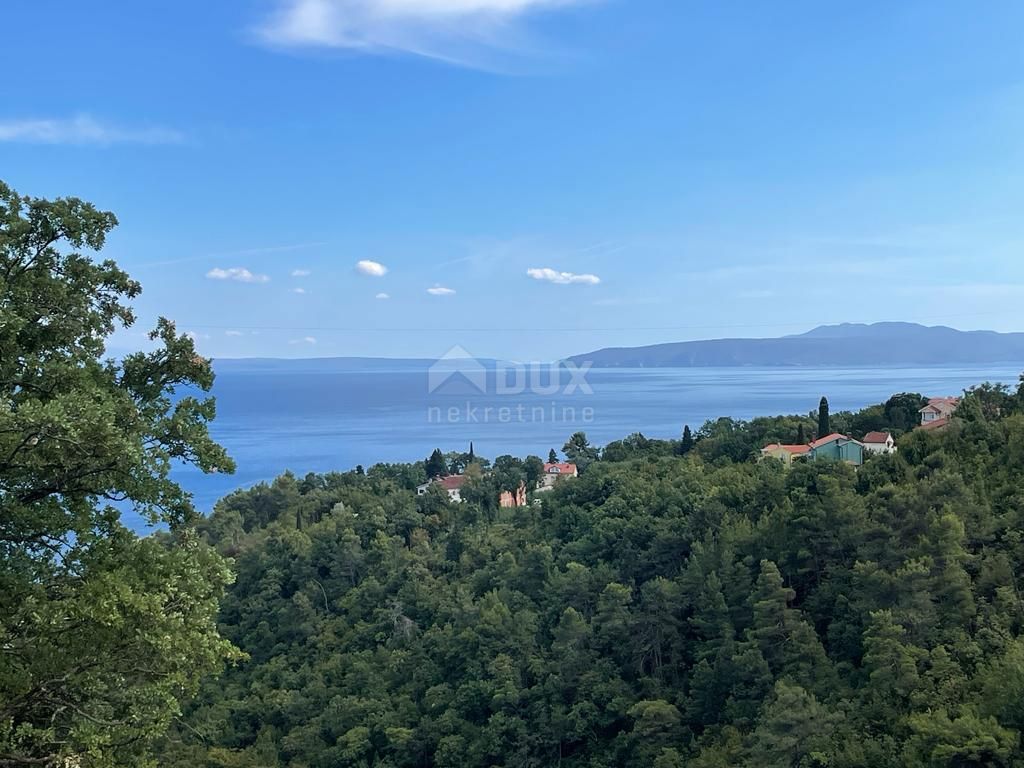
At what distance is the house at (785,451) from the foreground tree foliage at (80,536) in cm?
2295

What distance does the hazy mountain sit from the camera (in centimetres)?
14312

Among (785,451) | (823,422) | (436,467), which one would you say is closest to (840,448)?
(785,451)

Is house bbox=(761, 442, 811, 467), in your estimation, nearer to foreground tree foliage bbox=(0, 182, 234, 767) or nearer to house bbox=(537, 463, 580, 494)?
house bbox=(537, 463, 580, 494)

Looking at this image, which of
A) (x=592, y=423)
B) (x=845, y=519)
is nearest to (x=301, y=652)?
(x=845, y=519)

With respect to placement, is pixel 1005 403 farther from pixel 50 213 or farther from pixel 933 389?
pixel 933 389

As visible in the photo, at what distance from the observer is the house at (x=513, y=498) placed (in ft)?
104

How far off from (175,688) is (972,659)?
483 inches

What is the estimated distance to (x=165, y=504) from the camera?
183 inches

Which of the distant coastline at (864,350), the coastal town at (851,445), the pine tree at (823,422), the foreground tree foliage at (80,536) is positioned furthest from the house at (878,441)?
the distant coastline at (864,350)

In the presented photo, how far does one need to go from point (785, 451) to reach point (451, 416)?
68899 millimetres

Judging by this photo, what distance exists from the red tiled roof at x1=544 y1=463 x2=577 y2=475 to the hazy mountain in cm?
12583

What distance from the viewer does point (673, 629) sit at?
16.9 meters

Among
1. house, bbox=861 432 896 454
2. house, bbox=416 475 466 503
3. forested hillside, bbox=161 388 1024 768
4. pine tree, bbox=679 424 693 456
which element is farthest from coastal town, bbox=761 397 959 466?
house, bbox=416 475 466 503

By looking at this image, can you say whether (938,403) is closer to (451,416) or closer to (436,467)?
(436,467)
